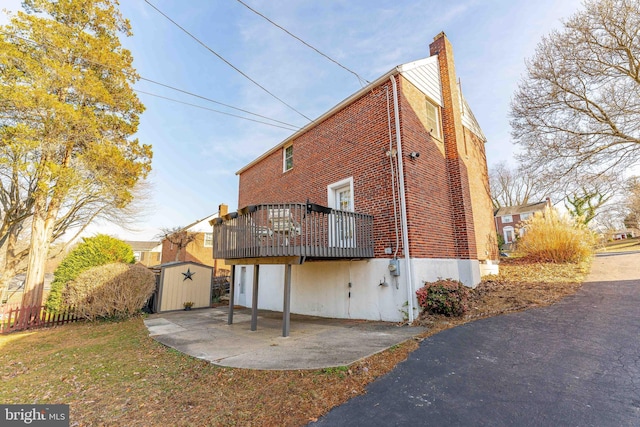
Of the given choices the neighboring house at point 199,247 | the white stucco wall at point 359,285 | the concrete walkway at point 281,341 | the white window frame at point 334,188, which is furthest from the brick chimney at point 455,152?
the neighboring house at point 199,247

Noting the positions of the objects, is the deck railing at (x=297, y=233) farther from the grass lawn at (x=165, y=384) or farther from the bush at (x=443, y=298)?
the grass lawn at (x=165, y=384)

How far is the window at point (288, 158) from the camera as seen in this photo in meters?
12.1

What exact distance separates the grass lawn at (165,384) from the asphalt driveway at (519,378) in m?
0.36

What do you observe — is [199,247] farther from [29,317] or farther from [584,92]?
[584,92]

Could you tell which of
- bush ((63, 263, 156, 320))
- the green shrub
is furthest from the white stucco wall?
the green shrub

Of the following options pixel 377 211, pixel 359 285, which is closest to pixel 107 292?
pixel 359 285

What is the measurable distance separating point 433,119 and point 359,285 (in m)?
6.18

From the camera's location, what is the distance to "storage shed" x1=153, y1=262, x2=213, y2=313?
1147 centimetres

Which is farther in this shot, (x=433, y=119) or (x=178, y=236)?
(x=178, y=236)

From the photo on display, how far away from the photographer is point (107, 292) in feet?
30.5

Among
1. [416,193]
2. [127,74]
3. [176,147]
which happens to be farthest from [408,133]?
[127,74]

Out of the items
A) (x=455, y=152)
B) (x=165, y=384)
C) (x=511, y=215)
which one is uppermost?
(x=511, y=215)

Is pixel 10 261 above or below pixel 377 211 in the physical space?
below

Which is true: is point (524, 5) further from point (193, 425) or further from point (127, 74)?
point (127, 74)
